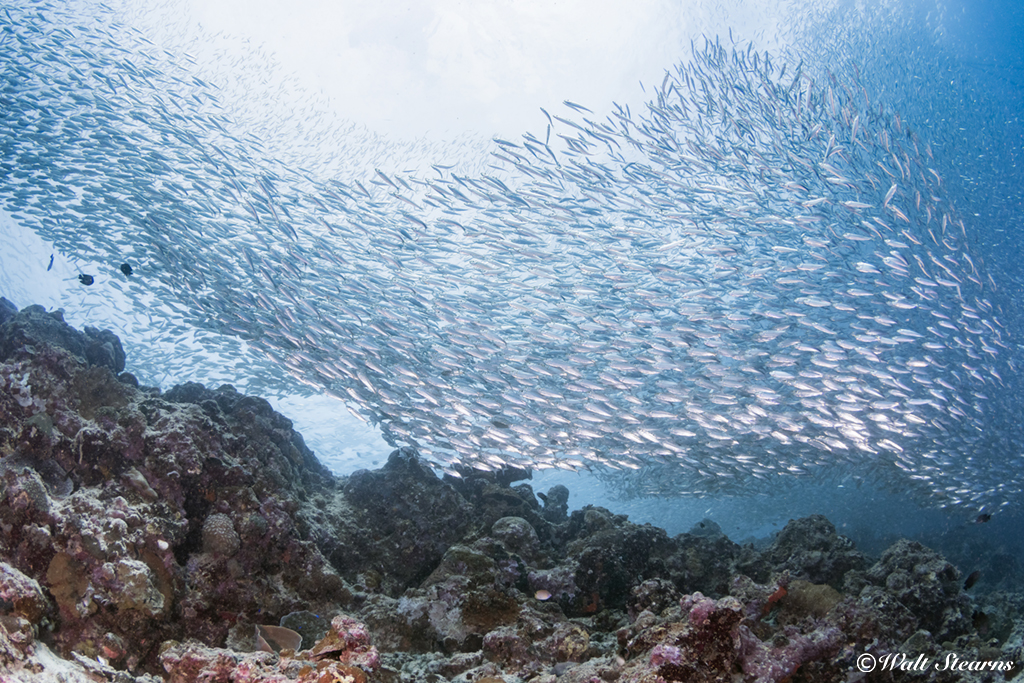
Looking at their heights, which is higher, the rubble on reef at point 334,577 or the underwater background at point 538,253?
the underwater background at point 538,253

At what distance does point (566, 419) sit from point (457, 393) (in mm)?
2482

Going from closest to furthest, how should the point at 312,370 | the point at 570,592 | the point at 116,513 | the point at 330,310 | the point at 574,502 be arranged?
the point at 116,513 → the point at 570,592 → the point at 312,370 → the point at 330,310 → the point at 574,502

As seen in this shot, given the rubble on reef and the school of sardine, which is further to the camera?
the school of sardine

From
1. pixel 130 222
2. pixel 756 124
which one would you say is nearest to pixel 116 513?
pixel 130 222

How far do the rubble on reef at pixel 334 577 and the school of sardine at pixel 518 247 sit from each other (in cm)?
198

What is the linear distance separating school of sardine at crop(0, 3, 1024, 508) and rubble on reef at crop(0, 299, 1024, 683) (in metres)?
1.98

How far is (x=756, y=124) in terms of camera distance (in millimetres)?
10648

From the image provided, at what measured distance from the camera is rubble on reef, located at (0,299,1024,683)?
3443 mm

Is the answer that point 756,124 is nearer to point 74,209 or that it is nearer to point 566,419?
point 566,419

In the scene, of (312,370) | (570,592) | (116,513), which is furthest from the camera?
(312,370)

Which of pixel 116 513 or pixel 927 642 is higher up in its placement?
pixel 927 642

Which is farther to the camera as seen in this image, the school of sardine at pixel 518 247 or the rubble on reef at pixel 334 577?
the school of sardine at pixel 518 247

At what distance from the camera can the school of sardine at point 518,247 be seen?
9.64 m

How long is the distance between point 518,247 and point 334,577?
640 centimetres
